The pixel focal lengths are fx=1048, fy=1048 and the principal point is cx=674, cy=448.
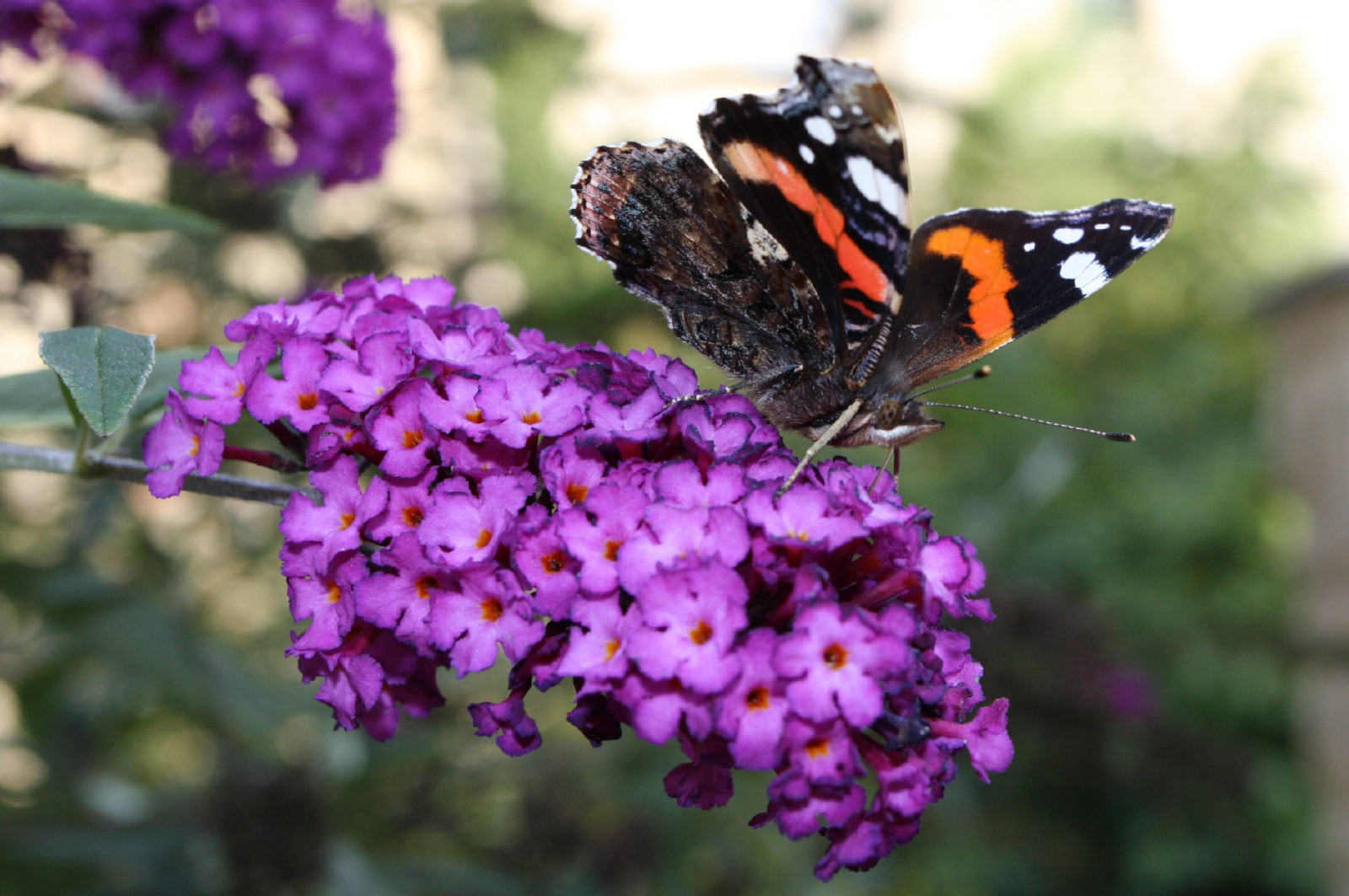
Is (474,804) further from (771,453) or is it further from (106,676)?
(771,453)

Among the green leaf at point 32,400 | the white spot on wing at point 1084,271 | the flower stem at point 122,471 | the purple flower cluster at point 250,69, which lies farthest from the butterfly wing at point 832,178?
the purple flower cluster at point 250,69

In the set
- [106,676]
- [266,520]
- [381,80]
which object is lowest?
[106,676]

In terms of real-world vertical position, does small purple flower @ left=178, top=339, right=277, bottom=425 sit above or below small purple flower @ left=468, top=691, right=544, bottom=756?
above

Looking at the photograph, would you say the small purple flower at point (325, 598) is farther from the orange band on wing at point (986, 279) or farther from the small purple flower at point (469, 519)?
the orange band on wing at point (986, 279)

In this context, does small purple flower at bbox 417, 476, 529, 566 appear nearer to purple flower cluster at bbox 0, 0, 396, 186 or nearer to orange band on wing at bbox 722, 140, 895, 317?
orange band on wing at bbox 722, 140, 895, 317

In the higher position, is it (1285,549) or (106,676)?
(1285,549)

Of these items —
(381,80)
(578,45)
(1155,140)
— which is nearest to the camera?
(381,80)

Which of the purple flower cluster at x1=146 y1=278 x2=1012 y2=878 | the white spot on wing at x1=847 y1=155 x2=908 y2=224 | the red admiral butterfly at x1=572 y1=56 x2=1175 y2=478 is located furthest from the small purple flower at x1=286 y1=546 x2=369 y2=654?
the white spot on wing at x1=847 y1=155 x2=908 y2=224

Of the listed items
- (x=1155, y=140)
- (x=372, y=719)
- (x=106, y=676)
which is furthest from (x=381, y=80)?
(x=1155, y=140)

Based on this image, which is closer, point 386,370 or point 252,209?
point 386,370
